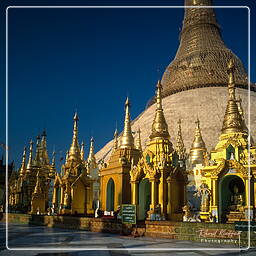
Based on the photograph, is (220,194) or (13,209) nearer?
(220,194)

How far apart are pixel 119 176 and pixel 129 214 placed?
227 inches

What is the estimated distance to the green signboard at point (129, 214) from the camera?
15750 mm

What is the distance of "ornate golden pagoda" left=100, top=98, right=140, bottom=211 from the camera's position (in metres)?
21.3

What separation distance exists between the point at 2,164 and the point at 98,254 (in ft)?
137

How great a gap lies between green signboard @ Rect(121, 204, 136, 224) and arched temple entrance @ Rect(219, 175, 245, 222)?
4756 mm

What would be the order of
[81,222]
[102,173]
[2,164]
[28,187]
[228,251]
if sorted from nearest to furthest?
[228,251]
[81,222]
[102,173]
[28,187]
[2,164]

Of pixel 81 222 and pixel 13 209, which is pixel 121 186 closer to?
pixel 81 222

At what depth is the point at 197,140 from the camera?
1410 inches

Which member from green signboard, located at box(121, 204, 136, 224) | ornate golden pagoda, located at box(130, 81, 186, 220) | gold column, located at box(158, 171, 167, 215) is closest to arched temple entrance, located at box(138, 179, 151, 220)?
ornate golden pagoda, located at box(130, 81, 186, 220)

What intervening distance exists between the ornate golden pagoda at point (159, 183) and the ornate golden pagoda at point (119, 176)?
977mm

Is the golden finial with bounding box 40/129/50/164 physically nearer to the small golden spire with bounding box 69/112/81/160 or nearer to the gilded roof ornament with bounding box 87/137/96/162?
the gilded roof ornament with bounding box 87/137/96/162

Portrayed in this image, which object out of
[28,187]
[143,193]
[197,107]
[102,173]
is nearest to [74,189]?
[102,173]

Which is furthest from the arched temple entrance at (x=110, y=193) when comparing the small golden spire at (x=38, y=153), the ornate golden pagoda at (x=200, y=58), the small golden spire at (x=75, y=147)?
the ornate golden pagoda at (x=200, y=58)

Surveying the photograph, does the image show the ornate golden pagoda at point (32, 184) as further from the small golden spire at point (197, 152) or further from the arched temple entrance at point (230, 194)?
the arched temple entrance at point (230, 194)
